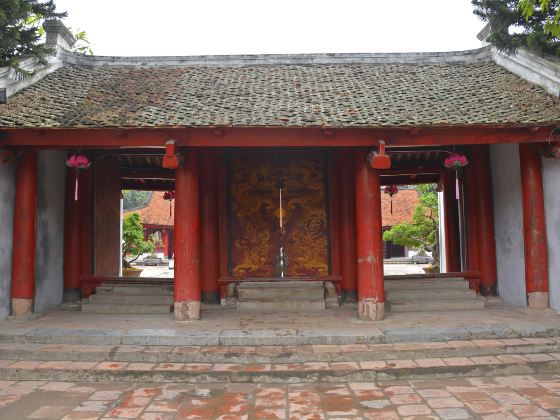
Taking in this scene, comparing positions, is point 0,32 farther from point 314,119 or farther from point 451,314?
point 451,314

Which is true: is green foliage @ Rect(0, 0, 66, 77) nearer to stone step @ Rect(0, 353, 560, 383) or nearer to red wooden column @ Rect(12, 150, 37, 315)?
red wooden column @ Rect(12, 150, 37, 315)

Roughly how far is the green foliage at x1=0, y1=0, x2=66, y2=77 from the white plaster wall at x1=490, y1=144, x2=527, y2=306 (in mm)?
8428

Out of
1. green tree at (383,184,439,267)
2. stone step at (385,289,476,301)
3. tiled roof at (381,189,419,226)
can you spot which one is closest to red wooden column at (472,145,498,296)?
stone step at (385,289,476,301)

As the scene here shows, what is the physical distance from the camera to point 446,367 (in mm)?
5254

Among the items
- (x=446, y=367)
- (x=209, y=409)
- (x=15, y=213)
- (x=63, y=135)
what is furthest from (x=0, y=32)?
(x=446, y=367)

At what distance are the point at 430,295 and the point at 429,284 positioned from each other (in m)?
0.38

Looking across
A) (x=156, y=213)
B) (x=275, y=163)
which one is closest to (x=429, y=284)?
(x=275, y=163)

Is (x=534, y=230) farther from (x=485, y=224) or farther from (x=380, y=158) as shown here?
(x=380, y=158)

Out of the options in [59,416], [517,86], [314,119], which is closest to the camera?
[59,416]

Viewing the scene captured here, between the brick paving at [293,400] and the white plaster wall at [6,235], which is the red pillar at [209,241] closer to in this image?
the white plaster wall at [6,235]

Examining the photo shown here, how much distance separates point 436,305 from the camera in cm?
784

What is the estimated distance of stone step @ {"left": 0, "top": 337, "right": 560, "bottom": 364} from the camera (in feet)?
18.2

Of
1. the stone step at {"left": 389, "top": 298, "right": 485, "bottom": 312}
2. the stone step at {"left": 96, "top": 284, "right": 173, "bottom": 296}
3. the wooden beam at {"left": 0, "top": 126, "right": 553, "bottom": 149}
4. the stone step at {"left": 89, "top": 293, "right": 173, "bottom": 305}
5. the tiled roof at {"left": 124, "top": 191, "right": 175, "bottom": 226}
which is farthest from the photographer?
the tiled roof at {"left": 124, "top": 191, "right": 175, "bottom": 226}

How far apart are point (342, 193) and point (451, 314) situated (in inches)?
111
